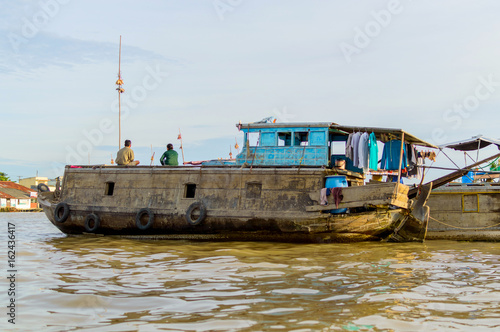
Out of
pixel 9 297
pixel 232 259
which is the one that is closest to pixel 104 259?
pixel 232 259

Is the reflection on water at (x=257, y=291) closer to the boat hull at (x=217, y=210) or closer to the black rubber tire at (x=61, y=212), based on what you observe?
the boat hull at (x=217, y=210)

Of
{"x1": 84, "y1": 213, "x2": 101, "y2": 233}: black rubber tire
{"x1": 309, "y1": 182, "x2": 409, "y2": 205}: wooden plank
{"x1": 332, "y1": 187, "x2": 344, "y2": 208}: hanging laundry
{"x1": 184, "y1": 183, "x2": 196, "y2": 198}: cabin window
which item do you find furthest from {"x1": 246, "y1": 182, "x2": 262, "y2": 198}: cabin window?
{"x1": 84, "y1": 213, "x2": 101, "y2": 233}: black rubber tire

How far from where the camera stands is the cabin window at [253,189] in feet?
38.8

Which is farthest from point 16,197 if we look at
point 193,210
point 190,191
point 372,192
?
point 372,192

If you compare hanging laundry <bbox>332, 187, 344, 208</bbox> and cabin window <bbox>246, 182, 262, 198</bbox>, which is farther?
cabin window <bbox>246, 182, 262, 198</bbox>

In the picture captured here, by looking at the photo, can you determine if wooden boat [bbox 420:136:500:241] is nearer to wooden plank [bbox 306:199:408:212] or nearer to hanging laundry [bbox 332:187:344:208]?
wooden plank [bbox 306:199:408:212]

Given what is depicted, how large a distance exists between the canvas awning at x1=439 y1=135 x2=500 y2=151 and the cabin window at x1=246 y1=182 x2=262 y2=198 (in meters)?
8.30

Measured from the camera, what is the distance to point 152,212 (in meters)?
12.7

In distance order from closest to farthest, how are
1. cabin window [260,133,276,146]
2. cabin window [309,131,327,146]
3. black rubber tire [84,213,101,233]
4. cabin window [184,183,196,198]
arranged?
cabin window [309,131,327,146], cabin window [184,183,196,198], cabin window [260,133,276,146], black rubber tire [84,213,101,233]

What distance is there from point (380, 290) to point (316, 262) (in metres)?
2.49

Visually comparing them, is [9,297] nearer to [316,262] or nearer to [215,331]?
[215,331]

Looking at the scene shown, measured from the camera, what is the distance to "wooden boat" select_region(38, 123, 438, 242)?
11.2 metres

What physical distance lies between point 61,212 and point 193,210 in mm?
4773

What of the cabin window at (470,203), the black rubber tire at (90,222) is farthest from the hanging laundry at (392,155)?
the black rubber tire at (90,222)
